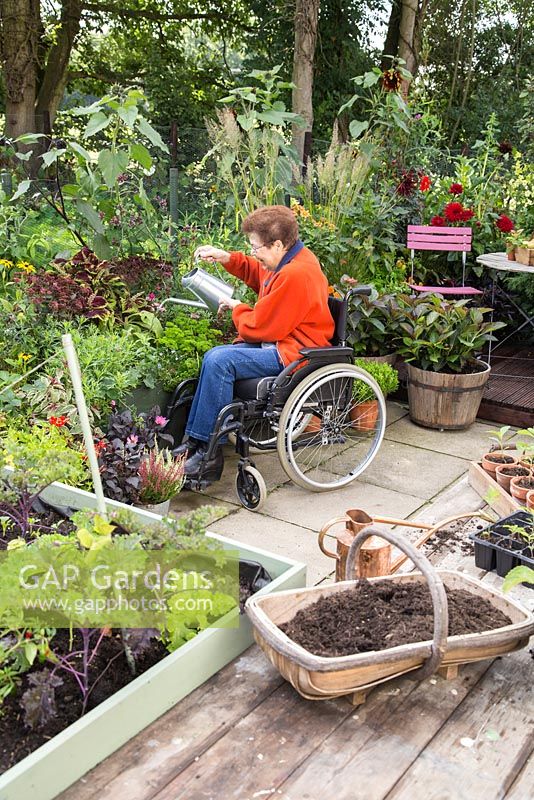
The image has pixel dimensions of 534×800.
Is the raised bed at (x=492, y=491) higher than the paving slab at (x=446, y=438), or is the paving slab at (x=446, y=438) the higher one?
the raised bed at (x=492, y=491)

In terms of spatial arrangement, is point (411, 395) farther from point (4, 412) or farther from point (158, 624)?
point (158, 624)

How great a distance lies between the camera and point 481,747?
5.69 ft

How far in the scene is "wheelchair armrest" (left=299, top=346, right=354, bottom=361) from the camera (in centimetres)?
365

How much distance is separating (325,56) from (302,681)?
11.3m

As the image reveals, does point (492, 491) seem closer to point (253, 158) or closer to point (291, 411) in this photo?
point (291, 411)

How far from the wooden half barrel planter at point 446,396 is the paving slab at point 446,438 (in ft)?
0.18

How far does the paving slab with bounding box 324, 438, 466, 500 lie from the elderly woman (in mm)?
775

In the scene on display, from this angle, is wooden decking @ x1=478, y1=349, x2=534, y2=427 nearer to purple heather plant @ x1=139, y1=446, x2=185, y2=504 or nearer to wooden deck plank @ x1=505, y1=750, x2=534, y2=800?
purple heather plant @ x1=139, y1=446, x2=185, y2=504

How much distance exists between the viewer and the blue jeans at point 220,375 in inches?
143

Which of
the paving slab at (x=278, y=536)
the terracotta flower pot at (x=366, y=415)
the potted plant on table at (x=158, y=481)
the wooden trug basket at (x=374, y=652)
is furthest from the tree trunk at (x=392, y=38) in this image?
the wooden trug basket at (x=374, y=652)

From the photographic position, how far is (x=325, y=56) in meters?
11.6

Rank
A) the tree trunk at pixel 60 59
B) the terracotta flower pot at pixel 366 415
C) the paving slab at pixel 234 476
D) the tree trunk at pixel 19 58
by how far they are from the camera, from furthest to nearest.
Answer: the tree trunk at pixel 60 59 → the tree trunk at pixel 19 58 → the terracotta flower pot at pixel 366 415 → the paving slab at pixel 234 476

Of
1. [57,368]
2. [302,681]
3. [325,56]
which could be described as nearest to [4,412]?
[57,368]

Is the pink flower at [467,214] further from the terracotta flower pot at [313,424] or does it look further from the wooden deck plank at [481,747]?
the wooden deck plank at [481,747]
